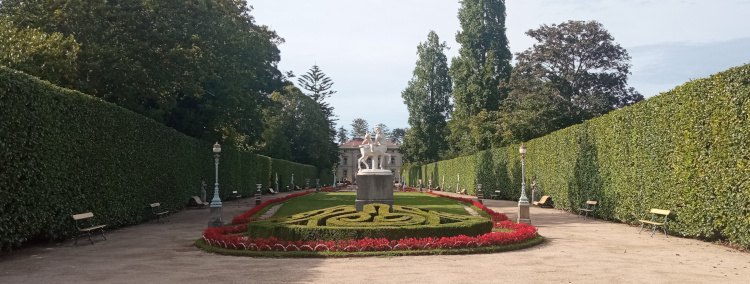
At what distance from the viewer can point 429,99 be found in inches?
2525

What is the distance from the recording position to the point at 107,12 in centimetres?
2027

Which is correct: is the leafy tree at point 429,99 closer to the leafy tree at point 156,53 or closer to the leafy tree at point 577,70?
the leafy tree at point 577,70

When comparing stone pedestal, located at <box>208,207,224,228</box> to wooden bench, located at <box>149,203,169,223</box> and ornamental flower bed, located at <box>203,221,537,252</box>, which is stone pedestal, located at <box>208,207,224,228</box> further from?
ornamental flower bed, located at <box>203,221,537,252</box>

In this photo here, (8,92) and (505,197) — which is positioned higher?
(8,92)

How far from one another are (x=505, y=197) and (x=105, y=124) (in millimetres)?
24960

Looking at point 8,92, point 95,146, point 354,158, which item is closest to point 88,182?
point 95,146

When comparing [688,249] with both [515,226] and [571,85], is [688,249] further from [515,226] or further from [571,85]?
[571,85]

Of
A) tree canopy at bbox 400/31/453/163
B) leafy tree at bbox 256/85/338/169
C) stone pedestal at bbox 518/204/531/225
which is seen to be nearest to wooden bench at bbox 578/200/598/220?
stone pedestal at bbox 518/204/531/225

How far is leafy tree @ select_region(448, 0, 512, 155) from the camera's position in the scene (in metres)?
48.1

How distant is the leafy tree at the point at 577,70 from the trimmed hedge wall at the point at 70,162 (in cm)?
2781

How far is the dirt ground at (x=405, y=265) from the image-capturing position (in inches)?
333

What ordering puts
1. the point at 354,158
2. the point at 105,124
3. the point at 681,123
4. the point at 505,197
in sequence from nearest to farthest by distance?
the point at 681,123
the point at 105,124
the point at 505,197
the point at 354,158

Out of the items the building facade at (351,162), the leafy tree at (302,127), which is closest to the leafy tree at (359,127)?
the building facade at (351,162)

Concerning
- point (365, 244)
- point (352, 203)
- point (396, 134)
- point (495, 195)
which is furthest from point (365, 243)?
point (396, 134)
